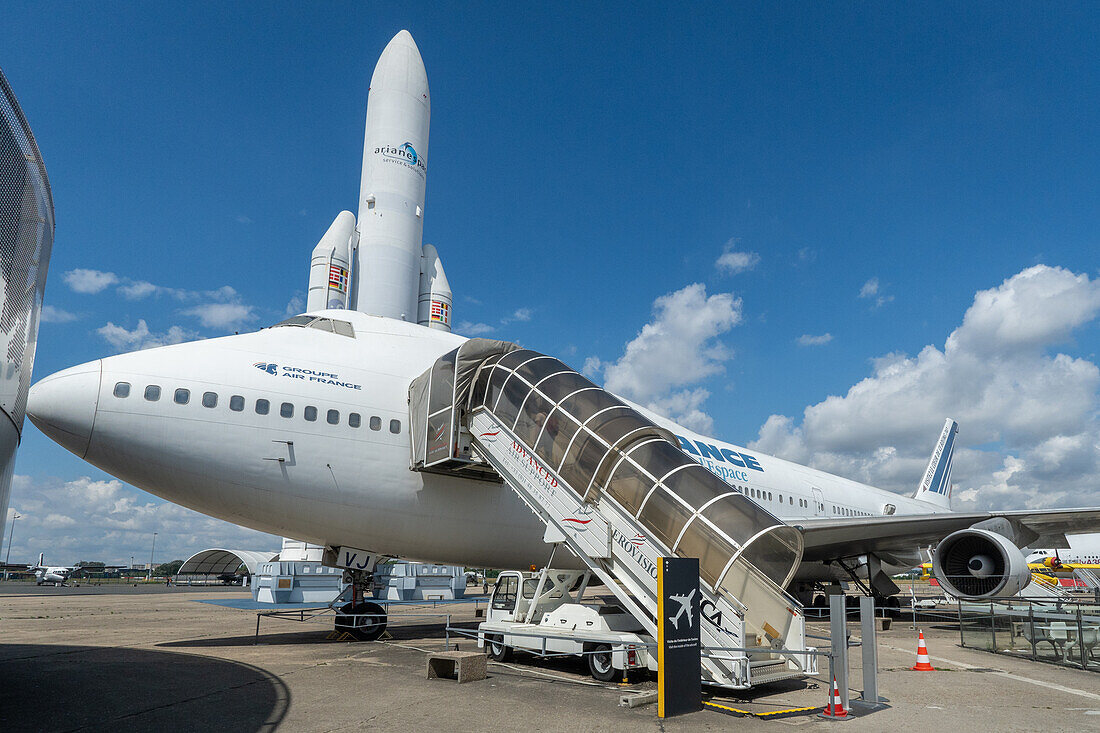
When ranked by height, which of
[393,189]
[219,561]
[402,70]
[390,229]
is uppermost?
[402,70]

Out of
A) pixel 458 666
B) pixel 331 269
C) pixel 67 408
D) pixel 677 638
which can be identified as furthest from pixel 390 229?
pixel 677 638

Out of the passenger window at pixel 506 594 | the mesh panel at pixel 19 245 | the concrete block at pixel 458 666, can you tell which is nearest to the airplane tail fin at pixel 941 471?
the passenger window at pixel 506 594

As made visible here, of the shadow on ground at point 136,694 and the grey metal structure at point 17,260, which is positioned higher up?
the grey metal structure at point 17,260

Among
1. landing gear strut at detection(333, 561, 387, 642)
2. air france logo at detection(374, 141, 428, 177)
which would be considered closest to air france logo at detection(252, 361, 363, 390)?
landing gear strut at detection(333, 561, 387, 642)

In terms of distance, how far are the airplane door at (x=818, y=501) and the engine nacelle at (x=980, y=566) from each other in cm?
676

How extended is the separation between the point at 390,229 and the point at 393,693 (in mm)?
27261

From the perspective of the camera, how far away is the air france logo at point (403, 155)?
33.4 metres

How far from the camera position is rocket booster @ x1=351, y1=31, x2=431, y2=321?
32375mm

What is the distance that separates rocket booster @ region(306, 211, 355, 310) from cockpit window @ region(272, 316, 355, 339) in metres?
19.0

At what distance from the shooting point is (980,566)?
14531 millimetres

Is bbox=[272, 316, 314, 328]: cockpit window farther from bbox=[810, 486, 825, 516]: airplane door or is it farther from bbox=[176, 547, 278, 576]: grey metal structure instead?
bbox=[176, 547, 278, 576]: grey metal structure

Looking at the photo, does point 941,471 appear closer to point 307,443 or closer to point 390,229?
point 390,229

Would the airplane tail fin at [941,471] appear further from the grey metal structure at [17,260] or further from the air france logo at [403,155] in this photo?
the grey metal structure at [17,260]

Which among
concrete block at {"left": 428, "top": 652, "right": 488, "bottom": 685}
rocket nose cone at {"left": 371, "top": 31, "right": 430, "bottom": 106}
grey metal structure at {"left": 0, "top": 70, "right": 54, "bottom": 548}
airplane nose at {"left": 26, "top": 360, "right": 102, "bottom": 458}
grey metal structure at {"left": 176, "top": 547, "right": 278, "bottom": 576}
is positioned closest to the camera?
grey metal structure at {"left": 0, "top": 70, "right": 54, "bottom": 548}
